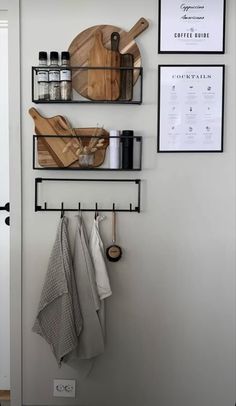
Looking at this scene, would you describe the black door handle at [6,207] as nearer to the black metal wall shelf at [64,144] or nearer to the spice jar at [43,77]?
the black metal wall shelf at [64,144]

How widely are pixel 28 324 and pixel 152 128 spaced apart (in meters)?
1.13

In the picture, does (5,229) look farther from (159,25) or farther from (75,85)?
(159,25)

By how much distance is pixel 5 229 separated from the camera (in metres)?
2.14

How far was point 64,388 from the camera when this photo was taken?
2.00 metres

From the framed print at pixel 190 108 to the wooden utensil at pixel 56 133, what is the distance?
17.0 inches

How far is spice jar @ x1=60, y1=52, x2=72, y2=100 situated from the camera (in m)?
1.83

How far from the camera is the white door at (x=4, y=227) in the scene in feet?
6.66

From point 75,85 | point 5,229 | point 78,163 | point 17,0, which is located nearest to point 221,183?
point 78,163

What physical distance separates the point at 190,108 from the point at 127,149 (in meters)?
0.36

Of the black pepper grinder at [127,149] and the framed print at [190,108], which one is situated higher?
the framed print at [190,108]

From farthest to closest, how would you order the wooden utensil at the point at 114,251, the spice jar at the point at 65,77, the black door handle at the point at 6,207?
the black door handle at the point at 6,207, the wooden utensil at the point at 114,251, the spice jar at the point at 65,77

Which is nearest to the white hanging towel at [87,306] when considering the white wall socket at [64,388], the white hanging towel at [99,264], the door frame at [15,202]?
the white hanging towel at [99,264]

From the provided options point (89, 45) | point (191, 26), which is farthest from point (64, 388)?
point (191, 26)

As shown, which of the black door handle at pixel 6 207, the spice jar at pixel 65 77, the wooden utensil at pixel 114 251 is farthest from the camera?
the black door handle at pixel 6 207
